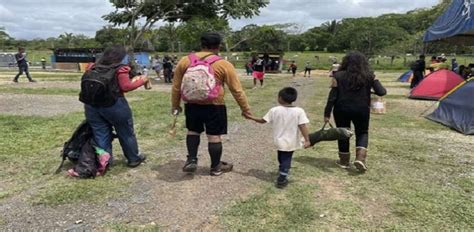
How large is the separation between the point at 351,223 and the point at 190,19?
1832 cm

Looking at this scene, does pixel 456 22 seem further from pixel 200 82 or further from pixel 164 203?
pixel 164 203

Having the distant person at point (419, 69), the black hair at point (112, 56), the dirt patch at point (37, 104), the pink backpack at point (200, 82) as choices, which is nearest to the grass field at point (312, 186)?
the pink backpack at point (200, 82)

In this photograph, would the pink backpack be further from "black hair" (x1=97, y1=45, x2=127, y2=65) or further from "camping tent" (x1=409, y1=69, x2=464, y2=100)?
"camping tent" (x1=409, y1=69, x2=464, y2=100)

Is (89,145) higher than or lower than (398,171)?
higher

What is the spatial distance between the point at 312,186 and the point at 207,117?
4.50ft

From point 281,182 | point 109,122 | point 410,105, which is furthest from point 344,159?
point 410,105

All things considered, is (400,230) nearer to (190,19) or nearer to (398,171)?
(398,171)

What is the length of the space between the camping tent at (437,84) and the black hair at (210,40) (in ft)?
36.3

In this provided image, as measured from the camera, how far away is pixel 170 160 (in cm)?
550

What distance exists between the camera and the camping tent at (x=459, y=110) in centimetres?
817

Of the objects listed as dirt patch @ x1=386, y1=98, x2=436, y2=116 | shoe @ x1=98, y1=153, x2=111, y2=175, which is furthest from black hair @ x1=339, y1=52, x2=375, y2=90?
dirt patch @ x1=386, y1=98, x2=436, y2=116

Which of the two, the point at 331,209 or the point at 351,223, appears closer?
the point at 351,223

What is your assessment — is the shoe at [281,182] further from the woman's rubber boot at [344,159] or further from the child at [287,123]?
the woman's rubber boot at [344,159]

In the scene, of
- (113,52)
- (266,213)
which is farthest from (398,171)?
(113,52)
